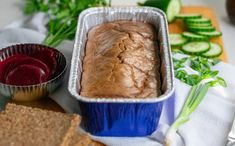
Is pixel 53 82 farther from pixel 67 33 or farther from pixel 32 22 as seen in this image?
pixel 32 22

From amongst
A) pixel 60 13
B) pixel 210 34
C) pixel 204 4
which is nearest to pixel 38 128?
pixel 60 13

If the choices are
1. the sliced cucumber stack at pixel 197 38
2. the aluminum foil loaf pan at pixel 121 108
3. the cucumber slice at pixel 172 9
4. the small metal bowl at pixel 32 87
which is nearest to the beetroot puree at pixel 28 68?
the small metal bowl at pixel 32 87

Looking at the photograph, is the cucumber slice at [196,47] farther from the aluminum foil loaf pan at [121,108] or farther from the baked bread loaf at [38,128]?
the baked bread loaf at [38,128]

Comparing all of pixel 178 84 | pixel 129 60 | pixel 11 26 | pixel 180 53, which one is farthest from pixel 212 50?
pixel 11 26

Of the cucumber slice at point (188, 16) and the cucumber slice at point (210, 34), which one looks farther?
the cucumber slice at point (188, 16)

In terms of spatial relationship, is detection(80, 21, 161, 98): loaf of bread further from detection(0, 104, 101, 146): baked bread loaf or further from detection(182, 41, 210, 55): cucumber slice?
detection(182, 41, 210, 55): cucumber slice

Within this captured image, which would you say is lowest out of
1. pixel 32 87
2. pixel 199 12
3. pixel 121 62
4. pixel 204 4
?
pixel 204 4

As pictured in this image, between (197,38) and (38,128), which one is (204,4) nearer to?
(197,38)
